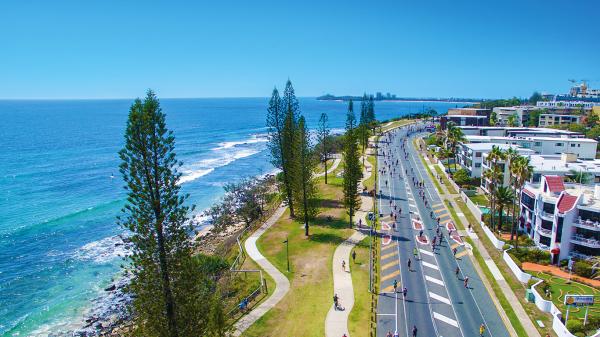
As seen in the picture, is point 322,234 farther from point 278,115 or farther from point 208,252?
point 278,115

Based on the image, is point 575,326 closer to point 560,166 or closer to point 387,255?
point 387,255

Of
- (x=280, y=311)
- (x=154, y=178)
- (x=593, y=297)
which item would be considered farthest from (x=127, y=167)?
(x=593, y=297)

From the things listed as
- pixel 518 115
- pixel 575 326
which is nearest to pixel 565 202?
pixel 575 326

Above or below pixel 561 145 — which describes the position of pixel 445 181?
below

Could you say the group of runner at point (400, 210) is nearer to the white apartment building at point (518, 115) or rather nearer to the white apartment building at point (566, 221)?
the white apartment building at point (566, 221)

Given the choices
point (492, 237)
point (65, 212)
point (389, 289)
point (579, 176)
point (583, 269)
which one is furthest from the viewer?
point (65, 212)

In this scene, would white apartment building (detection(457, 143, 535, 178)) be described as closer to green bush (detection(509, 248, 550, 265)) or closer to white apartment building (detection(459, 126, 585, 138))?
white apartment building (detection(459, 126, 585, 138))
